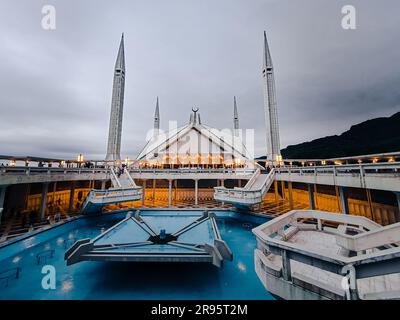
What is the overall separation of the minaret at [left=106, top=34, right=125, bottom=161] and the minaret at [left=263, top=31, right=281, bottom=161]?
70.8ft

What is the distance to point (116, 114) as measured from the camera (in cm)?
2445

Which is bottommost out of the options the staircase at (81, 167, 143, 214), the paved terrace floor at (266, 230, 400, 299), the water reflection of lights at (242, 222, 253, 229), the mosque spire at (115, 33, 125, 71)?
the water reflection of lights at (242, 222, 253, 229)

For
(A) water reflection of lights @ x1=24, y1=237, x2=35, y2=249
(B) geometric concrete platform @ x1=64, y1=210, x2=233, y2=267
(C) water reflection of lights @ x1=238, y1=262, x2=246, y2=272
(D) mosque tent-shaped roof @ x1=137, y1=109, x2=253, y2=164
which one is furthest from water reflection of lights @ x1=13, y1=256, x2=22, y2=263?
(D) mosque tent-shaped roof @ x1=137, y1=109, x2=253, y2=164

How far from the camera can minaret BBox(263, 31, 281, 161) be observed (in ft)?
77.5

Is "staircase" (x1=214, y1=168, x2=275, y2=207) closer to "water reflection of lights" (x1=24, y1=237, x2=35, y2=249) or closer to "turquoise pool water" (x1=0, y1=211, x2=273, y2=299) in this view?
"turquoise pool water" (x1=0, y1=211, x2=273, y2=299)

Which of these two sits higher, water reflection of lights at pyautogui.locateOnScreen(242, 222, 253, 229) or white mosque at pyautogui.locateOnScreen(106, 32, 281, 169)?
white mosque at pyautogui.locateOnScreen(106, 32, 281, 169)

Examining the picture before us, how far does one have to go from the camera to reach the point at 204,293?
564 centimetres

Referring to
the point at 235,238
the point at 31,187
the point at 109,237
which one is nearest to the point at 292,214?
the point at 235,238

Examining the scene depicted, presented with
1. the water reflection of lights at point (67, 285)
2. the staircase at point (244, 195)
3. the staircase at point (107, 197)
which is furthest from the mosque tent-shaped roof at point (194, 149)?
the water reflection of lights at point (67, 285)

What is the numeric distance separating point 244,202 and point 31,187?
1877 cm

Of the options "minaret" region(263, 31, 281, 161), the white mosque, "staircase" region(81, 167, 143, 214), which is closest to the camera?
"staircase" region(81, 167, 143, 214)

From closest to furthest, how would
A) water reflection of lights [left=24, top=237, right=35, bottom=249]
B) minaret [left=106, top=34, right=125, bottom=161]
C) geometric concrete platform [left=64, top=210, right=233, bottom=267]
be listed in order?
geometric concrete platform [left=64, top=210, right=233, bottom=267], water reflection of lights [left=24, top=237, right=35, bottom=249], minaret [left=106, top=34, right=125, bottom=161]

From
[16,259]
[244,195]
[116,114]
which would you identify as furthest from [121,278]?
[116,114]

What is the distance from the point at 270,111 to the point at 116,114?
885 inches
